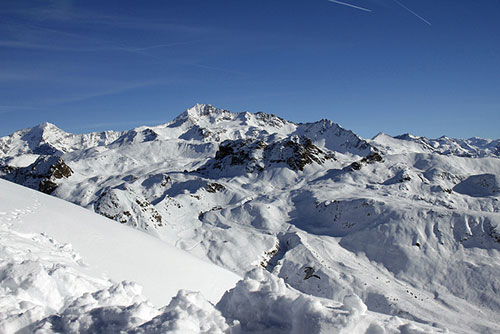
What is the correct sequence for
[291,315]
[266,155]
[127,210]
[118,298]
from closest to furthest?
[291,315] → [118,298] → [127,210] → [266,155]

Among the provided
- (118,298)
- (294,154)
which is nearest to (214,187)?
(294,154)

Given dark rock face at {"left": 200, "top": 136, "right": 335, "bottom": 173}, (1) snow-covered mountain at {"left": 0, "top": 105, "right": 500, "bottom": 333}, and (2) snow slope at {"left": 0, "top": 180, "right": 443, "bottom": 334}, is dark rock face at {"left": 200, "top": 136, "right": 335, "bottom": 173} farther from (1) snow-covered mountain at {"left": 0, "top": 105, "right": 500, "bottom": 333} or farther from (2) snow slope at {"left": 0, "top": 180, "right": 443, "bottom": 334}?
(2) snow slope at {"left": 0, "top": 180, "right": 443, "bottom": 334}

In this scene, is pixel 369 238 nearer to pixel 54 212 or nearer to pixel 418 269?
pixel 418 269

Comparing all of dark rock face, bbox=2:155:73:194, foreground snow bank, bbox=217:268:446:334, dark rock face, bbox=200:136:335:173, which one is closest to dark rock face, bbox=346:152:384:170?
dark rock face, bbox=200:136:335:173

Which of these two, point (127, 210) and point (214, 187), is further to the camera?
point (214, 187)

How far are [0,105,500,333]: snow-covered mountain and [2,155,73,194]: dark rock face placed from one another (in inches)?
13.0

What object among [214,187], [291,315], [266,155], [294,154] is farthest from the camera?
[266,155]

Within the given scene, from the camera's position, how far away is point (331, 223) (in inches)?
2317

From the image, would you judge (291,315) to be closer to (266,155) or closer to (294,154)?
(294,154)

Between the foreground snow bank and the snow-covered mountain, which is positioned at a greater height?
A: the foreground snow bank

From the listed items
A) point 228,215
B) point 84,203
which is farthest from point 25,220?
point 84,203

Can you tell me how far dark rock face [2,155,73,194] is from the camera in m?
77.3

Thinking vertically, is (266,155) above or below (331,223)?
above

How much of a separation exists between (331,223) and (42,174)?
224 feet
